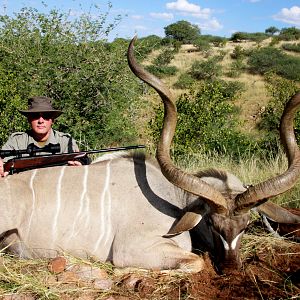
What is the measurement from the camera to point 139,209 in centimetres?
336

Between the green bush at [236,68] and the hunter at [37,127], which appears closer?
the hunter at [37,127]

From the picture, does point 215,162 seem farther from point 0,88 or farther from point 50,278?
point 50,278

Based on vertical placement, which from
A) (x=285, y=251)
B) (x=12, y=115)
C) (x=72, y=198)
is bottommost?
(x=285, y=251)

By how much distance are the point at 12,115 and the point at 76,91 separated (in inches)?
45.3

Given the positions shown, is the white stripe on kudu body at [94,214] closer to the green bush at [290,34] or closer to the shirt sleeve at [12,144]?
the shirt sleeve at [12,144]

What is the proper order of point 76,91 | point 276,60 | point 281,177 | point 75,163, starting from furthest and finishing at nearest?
point 276,60, point 76,91, point 75,163, point 281,177

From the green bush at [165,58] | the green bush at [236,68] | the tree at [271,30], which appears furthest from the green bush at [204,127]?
the tree at [271,30]

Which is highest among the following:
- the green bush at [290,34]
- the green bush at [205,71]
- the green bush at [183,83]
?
the green bush at [290,34]

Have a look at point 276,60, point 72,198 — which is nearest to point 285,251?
point 72,198

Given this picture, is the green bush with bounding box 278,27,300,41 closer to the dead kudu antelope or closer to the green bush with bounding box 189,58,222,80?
the green bush with bounding box 189,58,222,80

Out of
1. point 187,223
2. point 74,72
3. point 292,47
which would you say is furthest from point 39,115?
point 292,47

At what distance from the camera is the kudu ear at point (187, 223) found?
3.20 meters

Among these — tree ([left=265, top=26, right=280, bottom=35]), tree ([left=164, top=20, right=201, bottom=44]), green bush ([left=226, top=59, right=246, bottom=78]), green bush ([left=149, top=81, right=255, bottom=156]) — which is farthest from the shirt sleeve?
tree ([left=265, top=26, right=280, bottom=35])

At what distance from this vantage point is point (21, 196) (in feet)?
11.2
